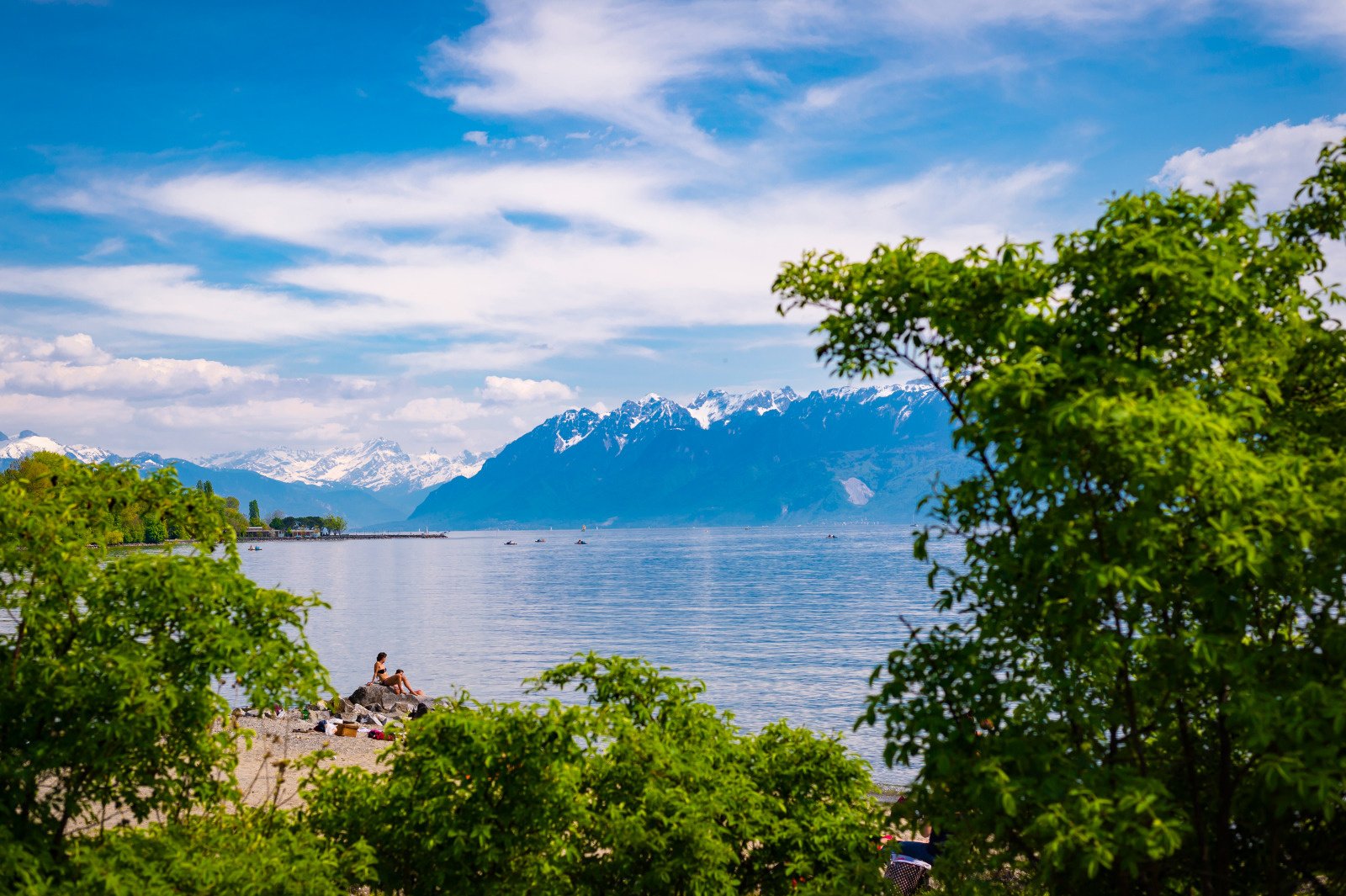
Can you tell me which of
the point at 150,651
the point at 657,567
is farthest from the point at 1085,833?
the point at 657,567

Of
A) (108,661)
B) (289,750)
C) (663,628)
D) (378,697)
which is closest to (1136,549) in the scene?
(108,661)

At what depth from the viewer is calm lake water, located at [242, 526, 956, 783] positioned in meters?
47.3

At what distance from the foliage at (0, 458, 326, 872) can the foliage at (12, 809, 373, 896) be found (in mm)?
274

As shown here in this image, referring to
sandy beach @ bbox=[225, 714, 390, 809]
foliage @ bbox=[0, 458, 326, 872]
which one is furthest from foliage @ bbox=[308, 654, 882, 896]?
sandy beach @ bbox=[225, 714, 390, 809]

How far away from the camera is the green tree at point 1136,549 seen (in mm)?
5773

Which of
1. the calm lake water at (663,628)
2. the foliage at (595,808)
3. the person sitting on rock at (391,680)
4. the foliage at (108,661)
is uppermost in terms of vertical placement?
the foliage at (108,661)

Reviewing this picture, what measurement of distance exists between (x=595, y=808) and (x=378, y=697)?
3116 centimetres

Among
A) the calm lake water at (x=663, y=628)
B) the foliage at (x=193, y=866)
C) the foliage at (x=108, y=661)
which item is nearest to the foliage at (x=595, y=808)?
the foliage at (x=193, y=866)

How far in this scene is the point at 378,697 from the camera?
38.3m

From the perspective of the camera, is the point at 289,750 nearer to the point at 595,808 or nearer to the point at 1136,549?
the point at 595,808

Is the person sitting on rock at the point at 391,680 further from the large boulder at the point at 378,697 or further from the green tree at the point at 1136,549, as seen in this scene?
the green tree at the point at 1136,549

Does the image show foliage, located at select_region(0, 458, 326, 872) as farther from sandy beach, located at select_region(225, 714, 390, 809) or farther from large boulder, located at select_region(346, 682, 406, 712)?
large boulder, located at select_region(346, 682, 406, 712)

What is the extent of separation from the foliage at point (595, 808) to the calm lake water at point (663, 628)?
236cm

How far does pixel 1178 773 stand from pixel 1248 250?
3.80 meters
